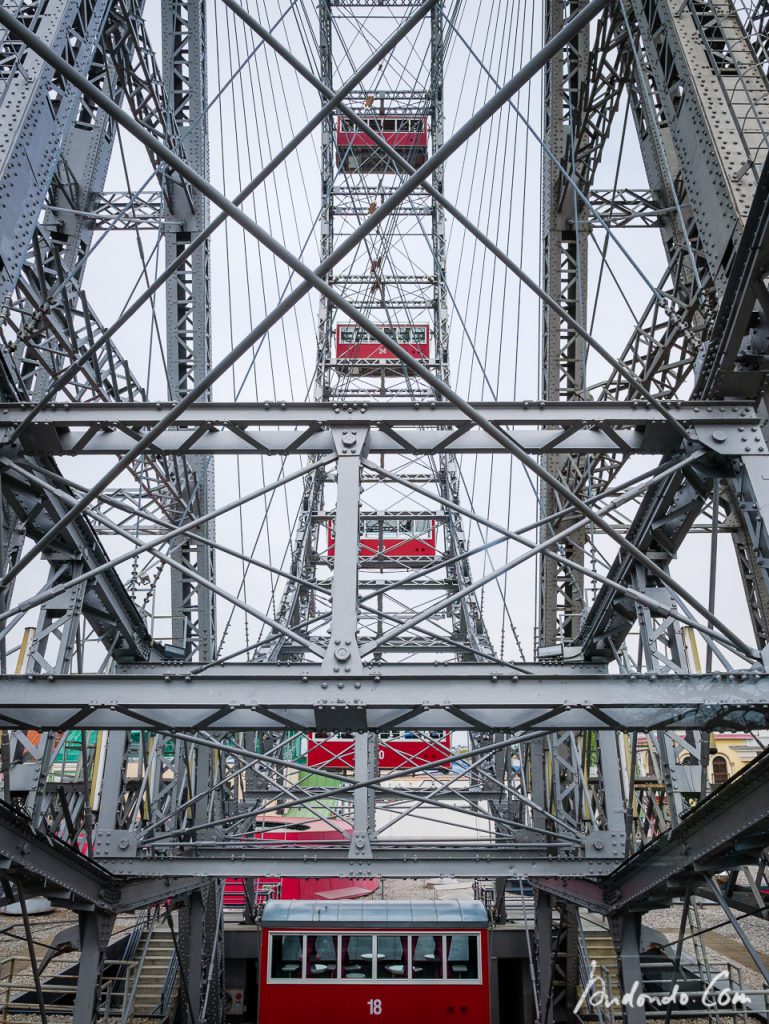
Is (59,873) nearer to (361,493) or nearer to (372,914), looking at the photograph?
(361,493)

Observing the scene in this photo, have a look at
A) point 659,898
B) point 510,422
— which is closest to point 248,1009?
point 659,898

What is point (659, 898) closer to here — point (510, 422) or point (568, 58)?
point (510, 422)

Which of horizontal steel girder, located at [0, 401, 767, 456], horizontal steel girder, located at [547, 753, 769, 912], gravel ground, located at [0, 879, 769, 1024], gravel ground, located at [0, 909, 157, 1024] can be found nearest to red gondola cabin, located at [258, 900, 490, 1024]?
gravel ground, located at [0, 909, 157, 1024]

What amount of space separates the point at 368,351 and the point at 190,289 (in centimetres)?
1075

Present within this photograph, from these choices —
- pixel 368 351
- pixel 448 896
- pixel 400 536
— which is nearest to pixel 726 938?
pixel 448 896

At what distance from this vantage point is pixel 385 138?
23.4 m

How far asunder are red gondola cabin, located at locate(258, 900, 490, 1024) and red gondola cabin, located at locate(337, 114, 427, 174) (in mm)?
18430

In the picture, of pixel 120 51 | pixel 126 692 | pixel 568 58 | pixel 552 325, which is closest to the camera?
pixel 126 692

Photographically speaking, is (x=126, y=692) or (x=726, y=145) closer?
(x=126, y=692)

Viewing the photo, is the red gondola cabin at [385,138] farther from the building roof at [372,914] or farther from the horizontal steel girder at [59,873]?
the horizontal steel girder at [59,873]

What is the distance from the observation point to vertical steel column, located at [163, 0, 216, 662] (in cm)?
1116

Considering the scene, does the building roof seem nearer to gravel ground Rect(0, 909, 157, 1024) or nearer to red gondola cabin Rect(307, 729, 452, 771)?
red gondola cabin Rect(307, 729, 452, 771)

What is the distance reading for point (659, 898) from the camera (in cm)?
841

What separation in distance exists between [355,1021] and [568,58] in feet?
48.2
